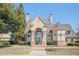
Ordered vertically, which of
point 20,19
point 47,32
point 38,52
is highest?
Result: point 20,19

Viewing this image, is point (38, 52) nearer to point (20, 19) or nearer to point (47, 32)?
point (47, 32)

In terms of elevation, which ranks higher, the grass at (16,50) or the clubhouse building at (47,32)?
the clubhouse building at (47,32)

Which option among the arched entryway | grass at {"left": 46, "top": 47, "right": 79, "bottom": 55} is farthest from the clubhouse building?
grass at {"left": 46, "top": 47, "right": 79, "bottom": 55}

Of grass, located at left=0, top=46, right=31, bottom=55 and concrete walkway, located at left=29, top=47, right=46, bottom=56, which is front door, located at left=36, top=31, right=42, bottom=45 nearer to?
concrete walkway, located at left=29, top=47, right=46, bottom=56

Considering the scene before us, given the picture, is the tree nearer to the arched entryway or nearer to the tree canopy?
→ the tree canopy

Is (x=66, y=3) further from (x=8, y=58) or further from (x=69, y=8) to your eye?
(x=8, y=58)

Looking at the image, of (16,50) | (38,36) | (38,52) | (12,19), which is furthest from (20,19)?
(38,52)

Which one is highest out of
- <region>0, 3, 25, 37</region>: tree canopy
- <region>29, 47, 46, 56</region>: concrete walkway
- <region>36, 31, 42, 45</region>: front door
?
<region>0, 3, 25, 37</region>: tree canopy

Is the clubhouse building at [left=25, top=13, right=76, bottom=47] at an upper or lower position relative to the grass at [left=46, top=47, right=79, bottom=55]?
upper

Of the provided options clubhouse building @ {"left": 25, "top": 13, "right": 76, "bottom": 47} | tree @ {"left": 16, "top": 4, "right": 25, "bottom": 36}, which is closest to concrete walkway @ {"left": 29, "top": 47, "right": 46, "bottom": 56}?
clubhouse building @ {"left": 25, "top": 13, "right": 76, "bottom": 47}

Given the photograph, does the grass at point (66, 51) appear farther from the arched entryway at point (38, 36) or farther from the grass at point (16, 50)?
the grass at point (16, 50)

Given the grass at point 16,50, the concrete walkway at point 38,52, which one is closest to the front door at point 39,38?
the concrete walkway at point 38,52

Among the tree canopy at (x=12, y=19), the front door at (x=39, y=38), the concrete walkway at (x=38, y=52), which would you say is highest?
the tree canopy at (x=12, y=19)

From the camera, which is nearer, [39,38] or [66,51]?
[66,51]
